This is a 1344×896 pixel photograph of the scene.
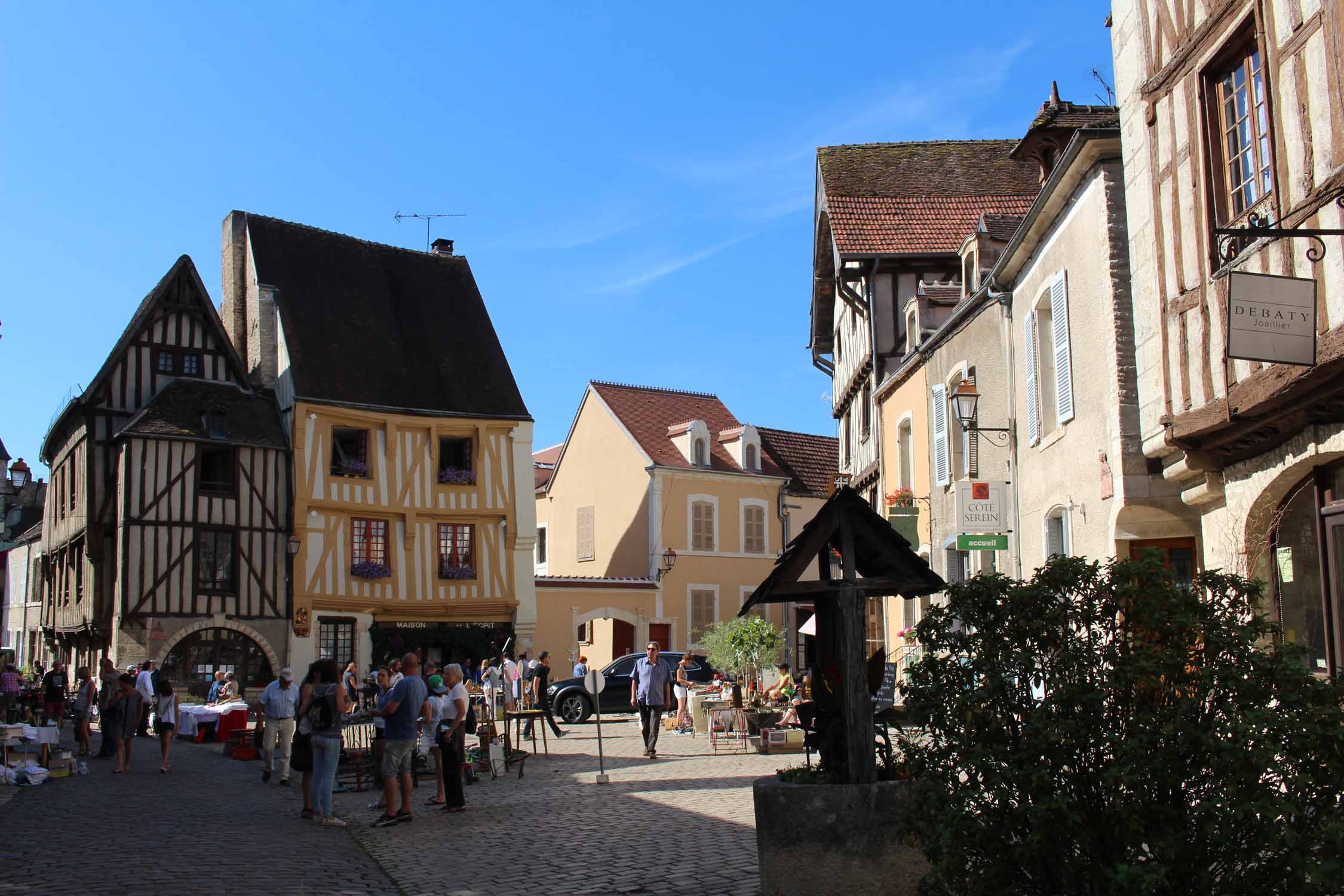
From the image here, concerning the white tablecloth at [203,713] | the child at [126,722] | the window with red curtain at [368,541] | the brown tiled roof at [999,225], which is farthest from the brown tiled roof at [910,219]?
the window with red curtain at [368,541]

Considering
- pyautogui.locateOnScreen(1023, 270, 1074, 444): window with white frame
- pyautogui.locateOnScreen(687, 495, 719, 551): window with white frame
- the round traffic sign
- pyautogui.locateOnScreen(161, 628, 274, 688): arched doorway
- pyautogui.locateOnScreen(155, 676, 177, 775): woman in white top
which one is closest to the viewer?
pyautogui.locateOnScreen(1023, 270, 1074, 444): window with white frame

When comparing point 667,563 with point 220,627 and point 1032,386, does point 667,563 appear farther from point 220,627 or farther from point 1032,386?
point 1032,386

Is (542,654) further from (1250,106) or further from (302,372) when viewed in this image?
(1250,106)

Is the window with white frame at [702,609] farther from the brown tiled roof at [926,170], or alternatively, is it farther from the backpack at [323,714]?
the backpack at [323,714]

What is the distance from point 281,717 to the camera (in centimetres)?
1387

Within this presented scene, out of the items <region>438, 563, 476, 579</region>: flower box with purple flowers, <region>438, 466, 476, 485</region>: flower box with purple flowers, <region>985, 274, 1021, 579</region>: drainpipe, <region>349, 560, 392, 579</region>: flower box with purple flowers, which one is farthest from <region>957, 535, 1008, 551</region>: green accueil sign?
<region>438, 466, 476, 485</region>: flower box with purple flowers

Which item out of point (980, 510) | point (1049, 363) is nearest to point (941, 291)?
point (1049, 363)

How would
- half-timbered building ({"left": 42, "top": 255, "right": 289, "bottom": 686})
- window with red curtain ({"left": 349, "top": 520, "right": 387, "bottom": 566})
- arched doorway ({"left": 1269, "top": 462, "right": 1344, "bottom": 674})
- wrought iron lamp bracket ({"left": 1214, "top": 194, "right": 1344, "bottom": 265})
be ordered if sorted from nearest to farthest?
wrought iron lamp bracket ({"left": 1214, "top": 194, "right": 1344, "bottom": 265}) < arched doorway ({"left": 1269, "top": 462, "right": 1344, "bottom": 674}) < half-timbered building ({"left": 42, "top": 255, "right": 289, "bottom": 686}) < window with red curtain ({"left": 349, "top": 520, "right": 387, "bottom": 566})

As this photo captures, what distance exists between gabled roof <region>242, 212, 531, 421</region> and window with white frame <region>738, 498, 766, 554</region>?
26.3 ft

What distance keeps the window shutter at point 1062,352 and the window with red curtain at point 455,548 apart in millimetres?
18685

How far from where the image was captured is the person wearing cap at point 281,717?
13859 millimetres

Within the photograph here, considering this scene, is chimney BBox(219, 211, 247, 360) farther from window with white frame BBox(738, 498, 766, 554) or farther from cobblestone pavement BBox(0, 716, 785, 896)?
cobblestone pavement BBox(0, 716, 785, 896)

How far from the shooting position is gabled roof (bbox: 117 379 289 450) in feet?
84.6

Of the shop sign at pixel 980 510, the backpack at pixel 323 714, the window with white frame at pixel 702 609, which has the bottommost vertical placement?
the backpack at pixel 323 714
